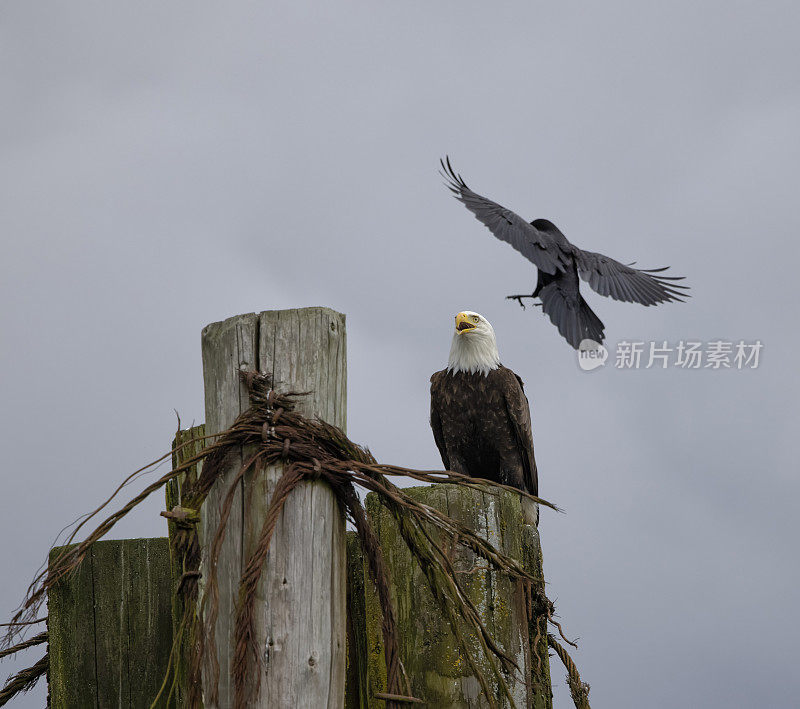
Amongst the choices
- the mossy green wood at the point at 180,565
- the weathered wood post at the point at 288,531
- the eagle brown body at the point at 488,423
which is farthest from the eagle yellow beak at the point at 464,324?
the weathered wood post at the point at 288,531

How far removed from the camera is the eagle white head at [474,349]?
628cm

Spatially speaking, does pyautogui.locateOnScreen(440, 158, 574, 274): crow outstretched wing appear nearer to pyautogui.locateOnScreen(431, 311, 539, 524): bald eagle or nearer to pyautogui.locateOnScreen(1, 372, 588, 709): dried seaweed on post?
pyautogui.locateOnScreen(431, 311, 539, 524): bald eagle

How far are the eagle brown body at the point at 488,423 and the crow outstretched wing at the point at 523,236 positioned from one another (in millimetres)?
863

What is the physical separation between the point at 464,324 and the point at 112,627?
11.0ft

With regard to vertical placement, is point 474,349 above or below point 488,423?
above

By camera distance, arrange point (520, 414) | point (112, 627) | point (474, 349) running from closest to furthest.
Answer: point (112, 627) < point (520, 414) < point (474, 349)

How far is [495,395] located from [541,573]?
8.35 ft

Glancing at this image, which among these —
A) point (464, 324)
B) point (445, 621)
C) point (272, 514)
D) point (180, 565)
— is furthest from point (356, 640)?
point (464, 324)

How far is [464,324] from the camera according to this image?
20.4 feet

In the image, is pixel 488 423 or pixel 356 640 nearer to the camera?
pixel 356 640

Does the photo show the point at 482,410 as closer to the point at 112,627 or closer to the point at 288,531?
the point at 112,627

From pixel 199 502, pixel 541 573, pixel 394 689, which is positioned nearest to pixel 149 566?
pixel 199 502

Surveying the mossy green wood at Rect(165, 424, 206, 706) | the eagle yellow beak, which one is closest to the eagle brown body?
the eagle yellow beak

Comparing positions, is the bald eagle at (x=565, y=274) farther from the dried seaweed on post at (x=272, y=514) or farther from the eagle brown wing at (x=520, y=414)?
the dried seaweed on post at (x=272, y=514)
